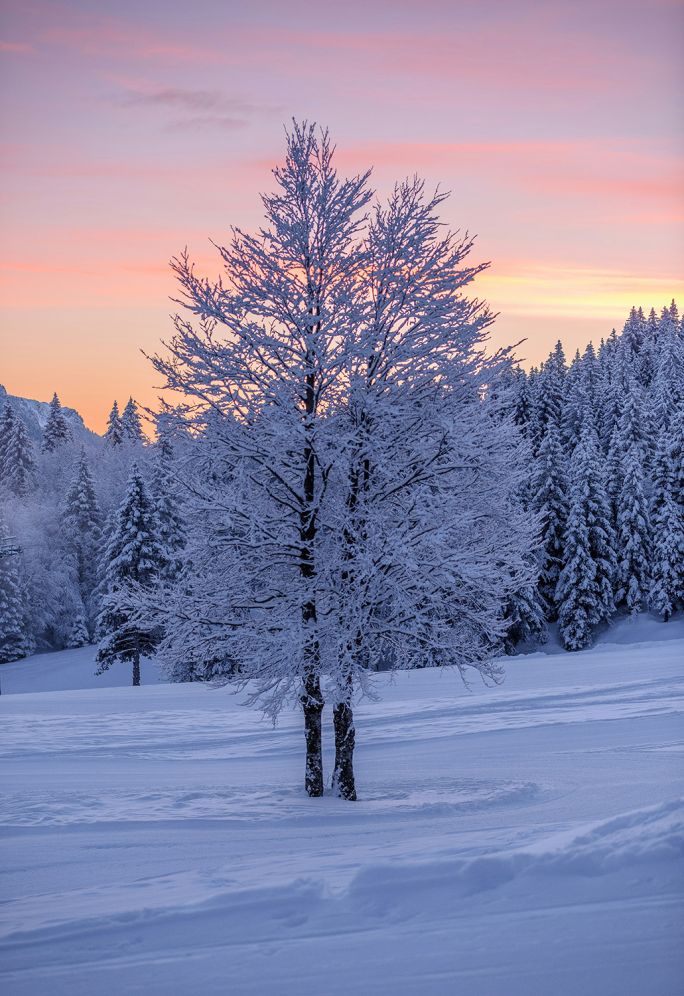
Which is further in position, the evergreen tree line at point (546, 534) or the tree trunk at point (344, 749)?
the evergreen tree line at point (546, 534)

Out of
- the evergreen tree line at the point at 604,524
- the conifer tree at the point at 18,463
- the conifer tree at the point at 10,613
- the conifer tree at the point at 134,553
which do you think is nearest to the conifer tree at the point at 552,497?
the evergreen tree line at the point at 604,524

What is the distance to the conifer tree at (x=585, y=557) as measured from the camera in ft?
167

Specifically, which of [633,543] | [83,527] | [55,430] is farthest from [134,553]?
[55,430]

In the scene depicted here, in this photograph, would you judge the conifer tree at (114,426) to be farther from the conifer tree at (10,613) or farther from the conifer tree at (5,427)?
the conifer tree at (10,613)

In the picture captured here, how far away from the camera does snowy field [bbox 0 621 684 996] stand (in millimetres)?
5129

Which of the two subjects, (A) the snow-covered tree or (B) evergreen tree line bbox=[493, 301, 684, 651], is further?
(B) evergreen tree line bbox=[493, 301, 684, 651]

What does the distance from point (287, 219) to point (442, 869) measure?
8.69m

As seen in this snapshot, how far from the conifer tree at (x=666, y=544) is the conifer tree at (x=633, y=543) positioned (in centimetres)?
80

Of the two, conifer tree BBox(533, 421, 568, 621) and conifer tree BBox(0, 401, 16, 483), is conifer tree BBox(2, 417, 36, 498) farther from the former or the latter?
conifer tree BBox(533, 421, 568, 621)

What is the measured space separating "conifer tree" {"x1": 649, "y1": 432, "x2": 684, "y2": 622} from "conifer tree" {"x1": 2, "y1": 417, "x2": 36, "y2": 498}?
51.5 meters

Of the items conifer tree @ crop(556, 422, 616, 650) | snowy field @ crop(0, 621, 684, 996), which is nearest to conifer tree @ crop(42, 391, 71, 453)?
conifer tree @ crop(556, 422, 616, 650)

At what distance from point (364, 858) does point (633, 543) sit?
4960cm

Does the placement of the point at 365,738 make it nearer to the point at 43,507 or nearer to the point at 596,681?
the point at 596,681

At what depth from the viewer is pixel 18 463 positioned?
77.1 meters
